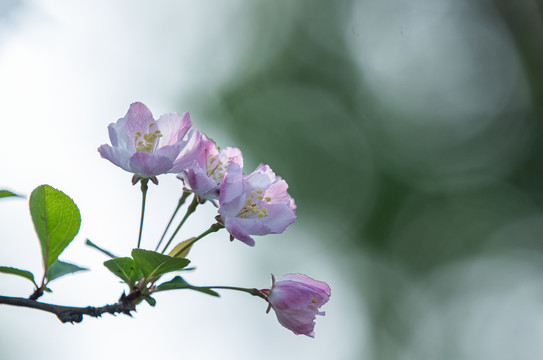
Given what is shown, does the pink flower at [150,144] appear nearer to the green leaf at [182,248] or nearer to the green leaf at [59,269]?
the green leaf at [182,248]

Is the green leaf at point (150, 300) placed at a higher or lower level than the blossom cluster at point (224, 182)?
lower

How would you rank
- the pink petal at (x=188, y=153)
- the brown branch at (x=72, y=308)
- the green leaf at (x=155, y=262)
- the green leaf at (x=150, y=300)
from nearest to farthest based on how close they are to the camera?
1. the brown branch at (x=72, y=308)
2. the green leaf at (x=155, y=262)
3. the green leaf at (x=150, y=300)
4. the pink petal at (x=188, y=153)

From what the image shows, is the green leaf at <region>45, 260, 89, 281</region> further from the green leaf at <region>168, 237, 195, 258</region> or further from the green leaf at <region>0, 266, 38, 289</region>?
the green leaf at <region>168, 237, 195, 258</region>

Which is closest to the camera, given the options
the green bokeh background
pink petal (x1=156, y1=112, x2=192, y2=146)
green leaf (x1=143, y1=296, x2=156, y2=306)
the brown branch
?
the brown branch

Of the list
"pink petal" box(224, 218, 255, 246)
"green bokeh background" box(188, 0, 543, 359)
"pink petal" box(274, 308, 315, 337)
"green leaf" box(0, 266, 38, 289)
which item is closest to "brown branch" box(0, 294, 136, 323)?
"green leaf" box(0, 266, 38, 289)

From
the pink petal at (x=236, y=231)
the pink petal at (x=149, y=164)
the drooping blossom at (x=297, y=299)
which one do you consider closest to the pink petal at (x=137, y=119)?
the pink petal at (x=149, y=164)

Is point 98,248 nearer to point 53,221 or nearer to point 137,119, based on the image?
point 53,221
